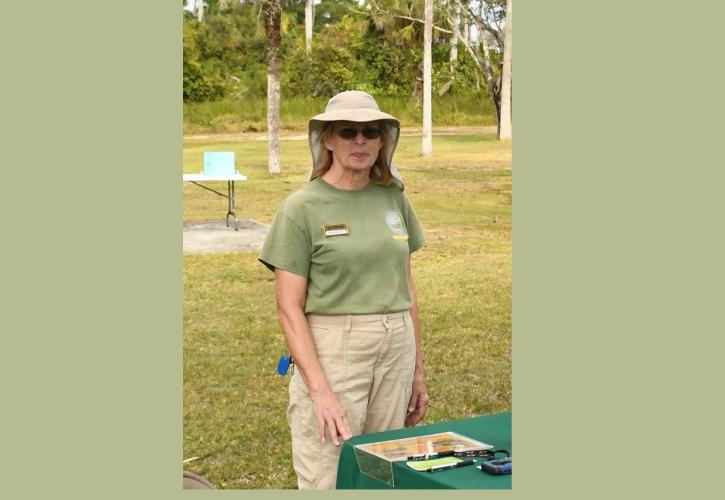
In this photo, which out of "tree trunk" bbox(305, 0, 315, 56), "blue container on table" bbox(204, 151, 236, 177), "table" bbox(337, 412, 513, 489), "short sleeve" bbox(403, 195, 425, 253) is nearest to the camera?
"table" bbox(337, 412, 513, 489)

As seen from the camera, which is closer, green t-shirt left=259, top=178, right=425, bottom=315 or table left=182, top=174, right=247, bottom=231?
green t-shirt left=259, top=178, right=425, bottom=315

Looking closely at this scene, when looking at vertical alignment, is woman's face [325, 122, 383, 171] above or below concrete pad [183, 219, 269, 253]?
above

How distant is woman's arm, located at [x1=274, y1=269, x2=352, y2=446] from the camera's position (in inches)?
116

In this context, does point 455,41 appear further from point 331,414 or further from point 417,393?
point 331,414

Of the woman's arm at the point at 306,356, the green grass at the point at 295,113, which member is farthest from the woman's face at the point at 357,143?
the green grass at the point at 295,113

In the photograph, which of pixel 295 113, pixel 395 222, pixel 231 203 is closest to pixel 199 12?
pixel 295 113

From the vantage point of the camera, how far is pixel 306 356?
116 inches

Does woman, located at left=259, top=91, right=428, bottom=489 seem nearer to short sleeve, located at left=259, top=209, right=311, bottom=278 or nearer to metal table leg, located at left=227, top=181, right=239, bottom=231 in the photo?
short sleeve, located at left=259, top=209, right=311, bottom=278

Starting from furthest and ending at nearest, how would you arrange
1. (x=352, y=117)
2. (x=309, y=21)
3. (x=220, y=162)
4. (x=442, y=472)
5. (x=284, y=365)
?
(x=220, y=162) → (x=309, y=21) → (x=284, y=365) → (x=352, y=117) → (x=442, y=472)

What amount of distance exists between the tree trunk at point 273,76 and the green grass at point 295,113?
4cm

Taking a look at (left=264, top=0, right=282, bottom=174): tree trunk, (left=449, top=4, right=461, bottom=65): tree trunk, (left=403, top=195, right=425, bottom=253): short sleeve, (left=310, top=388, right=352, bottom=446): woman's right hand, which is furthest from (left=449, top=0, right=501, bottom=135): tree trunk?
(left=310, top=388, right=352, bottom=446): woman's right hand

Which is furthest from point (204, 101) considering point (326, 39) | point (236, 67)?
point (326, 39)

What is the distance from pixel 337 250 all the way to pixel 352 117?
384mm

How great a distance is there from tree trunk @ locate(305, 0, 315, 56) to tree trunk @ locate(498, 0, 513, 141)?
87 cm
